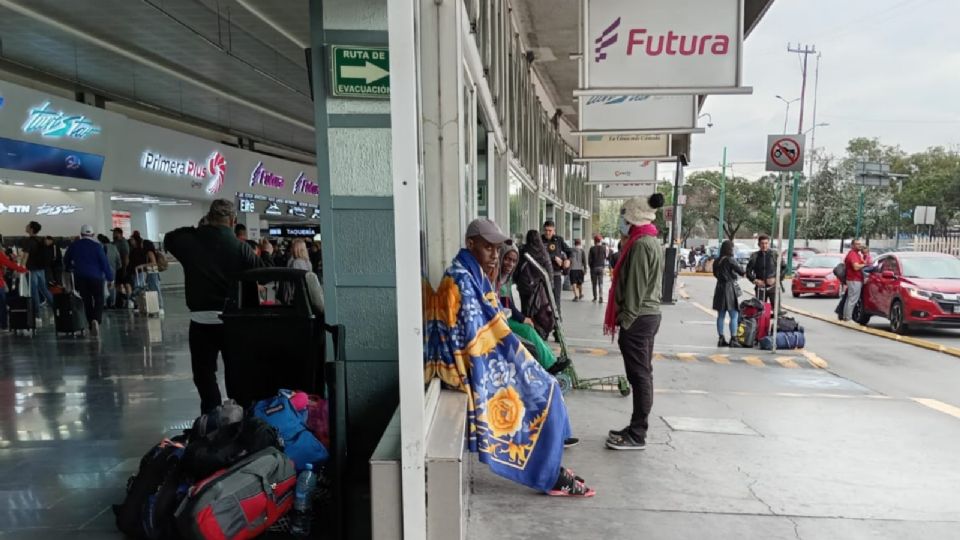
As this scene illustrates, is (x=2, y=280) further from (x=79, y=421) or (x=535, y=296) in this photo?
(x=535, y=296)

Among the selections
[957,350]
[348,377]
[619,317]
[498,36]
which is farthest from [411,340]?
[957,350]

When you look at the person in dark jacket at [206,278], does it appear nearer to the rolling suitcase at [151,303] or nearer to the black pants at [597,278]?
the rolling suitcase at [151,303]

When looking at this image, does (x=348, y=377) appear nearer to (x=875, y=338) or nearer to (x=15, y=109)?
(x=875, y=338)

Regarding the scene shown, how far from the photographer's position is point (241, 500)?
2930mm

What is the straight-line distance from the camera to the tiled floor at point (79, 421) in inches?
140

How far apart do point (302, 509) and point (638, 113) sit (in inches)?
280

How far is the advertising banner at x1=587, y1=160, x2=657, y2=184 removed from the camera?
58.5 feet

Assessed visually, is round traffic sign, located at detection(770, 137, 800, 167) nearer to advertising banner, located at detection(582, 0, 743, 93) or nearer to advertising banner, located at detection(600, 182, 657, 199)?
advertising banner, located at detection(582, 0, 743, 93)

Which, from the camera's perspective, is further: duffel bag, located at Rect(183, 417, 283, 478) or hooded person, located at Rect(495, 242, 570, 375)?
hooded person, located at Rect(495, 242, 570, 375)

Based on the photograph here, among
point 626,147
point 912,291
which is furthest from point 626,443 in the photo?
point 912,291

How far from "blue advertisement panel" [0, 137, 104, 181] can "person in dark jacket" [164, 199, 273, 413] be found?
38.0ft

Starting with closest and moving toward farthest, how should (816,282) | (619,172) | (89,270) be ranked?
(89,270)
(619,172)
(816,282)

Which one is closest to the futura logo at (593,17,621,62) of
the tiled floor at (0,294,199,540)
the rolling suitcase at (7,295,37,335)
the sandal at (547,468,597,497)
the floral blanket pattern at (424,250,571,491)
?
the floral blanket pattern at (424,250,571,491)

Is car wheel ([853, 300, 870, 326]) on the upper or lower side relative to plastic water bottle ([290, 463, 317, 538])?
lower
